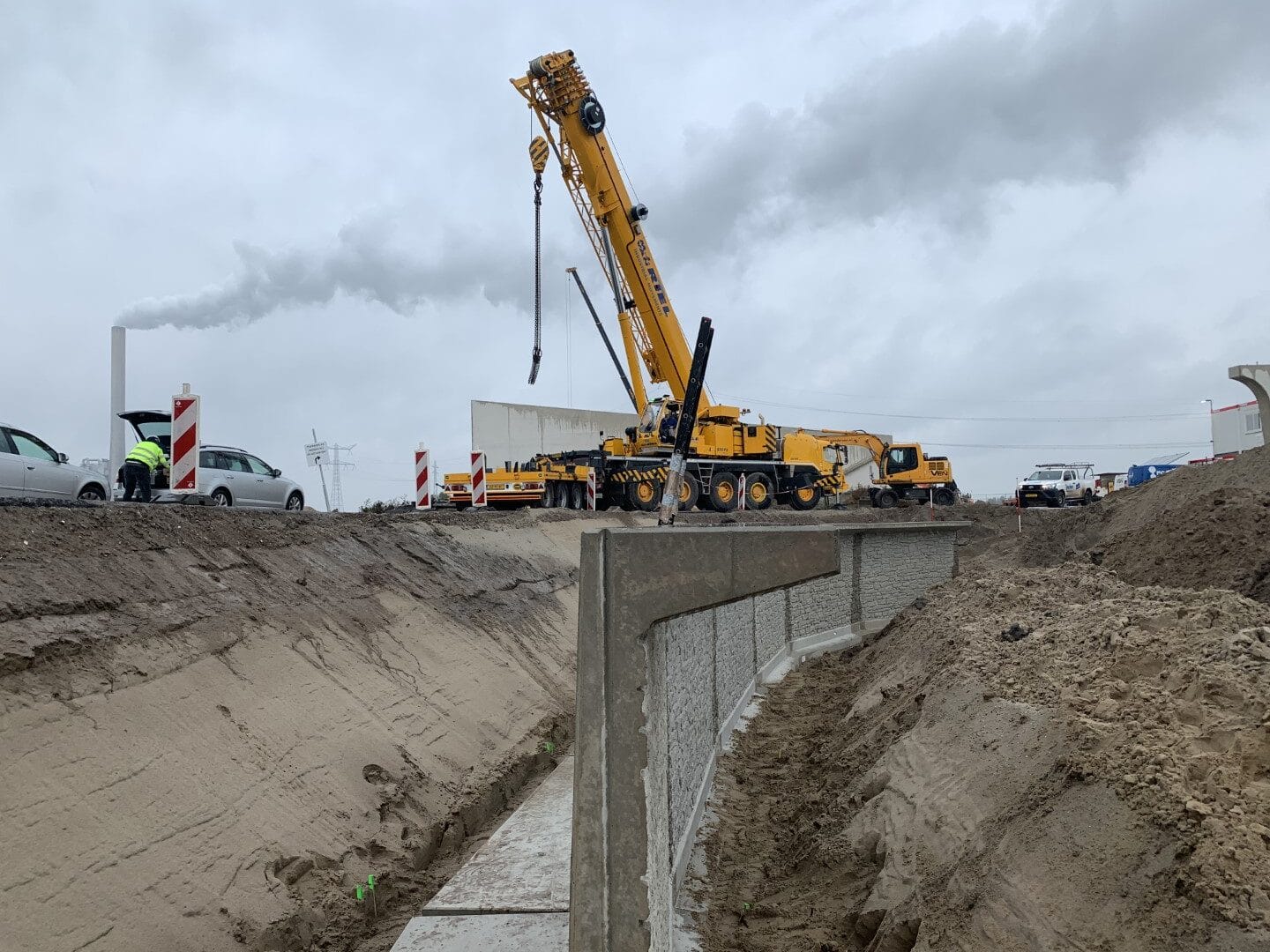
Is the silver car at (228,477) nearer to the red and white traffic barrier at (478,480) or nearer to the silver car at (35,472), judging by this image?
the silver car at (35,472)

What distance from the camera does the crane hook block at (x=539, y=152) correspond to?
22.4 metres

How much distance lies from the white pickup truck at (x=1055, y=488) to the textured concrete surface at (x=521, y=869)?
3281 centimetres

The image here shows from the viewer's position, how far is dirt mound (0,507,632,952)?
4.26 meters

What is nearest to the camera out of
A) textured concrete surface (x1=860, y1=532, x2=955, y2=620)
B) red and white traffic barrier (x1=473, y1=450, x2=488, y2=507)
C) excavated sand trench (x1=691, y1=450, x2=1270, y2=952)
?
excavated sand trench (x1=691, y1=450, x2=1270, y2=952)

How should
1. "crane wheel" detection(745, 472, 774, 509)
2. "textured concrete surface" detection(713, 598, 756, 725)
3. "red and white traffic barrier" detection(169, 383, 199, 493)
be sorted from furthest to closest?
1. "crane wheel" detection(745, 472, 774, 509)
2. "red and white traffic barrier" detection(169, 383, 199, 493)
3. "textured concrete surface" detection(713, 598, 756, 725)

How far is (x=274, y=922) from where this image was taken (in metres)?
4.61

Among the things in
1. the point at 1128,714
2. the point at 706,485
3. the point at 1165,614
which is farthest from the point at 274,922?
the point at 706,485

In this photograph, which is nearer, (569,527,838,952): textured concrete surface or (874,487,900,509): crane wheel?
(569,527,838,952): textured concrete surface

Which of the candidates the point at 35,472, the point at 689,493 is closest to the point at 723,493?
the point at 689,493

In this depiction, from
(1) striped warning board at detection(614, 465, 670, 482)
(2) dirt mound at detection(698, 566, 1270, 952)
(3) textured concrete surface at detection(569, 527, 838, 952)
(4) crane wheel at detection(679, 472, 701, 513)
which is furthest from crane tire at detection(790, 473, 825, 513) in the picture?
(3) textured concrete surface at detection(569, 527, 838, 952)

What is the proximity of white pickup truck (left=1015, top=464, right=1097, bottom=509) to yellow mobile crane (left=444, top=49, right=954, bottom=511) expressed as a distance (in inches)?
572

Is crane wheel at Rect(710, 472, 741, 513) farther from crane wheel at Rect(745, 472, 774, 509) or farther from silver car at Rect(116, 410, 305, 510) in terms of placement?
silver car at Rect(116, 410, 305, 510)

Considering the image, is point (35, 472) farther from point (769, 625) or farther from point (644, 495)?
point (644, 495)

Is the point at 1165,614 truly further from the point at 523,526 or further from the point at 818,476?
the point at 818,476
